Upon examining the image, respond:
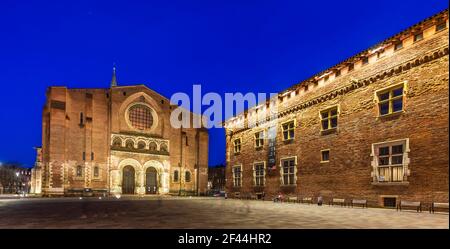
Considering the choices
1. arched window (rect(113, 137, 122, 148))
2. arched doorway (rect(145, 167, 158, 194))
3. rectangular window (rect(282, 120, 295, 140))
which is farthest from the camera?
arched doorway (rect(145, 167, 158, 194))

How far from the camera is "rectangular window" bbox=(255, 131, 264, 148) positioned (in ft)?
97.8

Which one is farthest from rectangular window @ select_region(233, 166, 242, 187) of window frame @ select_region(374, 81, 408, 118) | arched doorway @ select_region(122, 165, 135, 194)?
arched doorway @ select_region(122, 165, 135, 194)

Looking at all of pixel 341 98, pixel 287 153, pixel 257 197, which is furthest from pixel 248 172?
pixel 341 98

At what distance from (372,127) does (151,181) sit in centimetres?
3719

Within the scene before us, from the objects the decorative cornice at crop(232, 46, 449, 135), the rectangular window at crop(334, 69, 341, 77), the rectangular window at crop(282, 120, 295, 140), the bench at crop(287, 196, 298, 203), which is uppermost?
the rectangular window at crop(334, 69, 341, 77)

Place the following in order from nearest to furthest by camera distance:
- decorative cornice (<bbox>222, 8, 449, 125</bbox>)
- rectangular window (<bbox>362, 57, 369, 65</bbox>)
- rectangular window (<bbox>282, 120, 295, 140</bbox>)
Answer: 1. decorative cornice (<bbox>222, 8, 449, 125</bbox>)
2. rectangular window (<bbox>362, 57, 369, 65</bbox>)
3. rectangular window (<bbox>282, 120, 295, 140</bbox>)

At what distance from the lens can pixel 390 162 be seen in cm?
1752

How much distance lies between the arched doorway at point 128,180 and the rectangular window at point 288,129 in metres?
28.4

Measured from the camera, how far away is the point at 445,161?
14758 millimetres

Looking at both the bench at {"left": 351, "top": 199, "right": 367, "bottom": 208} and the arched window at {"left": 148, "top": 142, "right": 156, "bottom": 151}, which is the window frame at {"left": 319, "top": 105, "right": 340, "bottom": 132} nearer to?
the bench at {"left": 351, "top": 199, "right": 367, "bottom": 208}

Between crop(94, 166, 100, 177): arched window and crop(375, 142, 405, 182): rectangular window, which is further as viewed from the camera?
crop(94, 166, 100, 177): arched window

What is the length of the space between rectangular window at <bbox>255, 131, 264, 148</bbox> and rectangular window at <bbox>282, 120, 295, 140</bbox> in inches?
127

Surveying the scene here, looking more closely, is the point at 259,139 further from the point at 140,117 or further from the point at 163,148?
the point at 140,117
